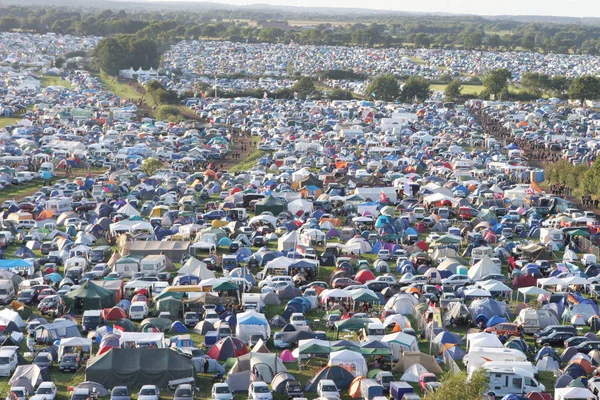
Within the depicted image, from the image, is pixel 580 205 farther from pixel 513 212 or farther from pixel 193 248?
pixel 193 248

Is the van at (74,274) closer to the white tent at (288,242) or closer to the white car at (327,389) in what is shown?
the white tent at (288,242)

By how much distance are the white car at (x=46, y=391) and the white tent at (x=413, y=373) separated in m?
4.29

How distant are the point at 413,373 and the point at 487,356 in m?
1.04

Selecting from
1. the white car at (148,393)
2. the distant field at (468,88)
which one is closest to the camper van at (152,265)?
the white car at (148,393)

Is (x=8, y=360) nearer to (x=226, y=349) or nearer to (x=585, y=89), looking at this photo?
(x=226, y=349)

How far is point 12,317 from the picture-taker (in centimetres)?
1376

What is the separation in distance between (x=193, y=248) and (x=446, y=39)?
336ft

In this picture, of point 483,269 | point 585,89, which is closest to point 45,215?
point 483,269

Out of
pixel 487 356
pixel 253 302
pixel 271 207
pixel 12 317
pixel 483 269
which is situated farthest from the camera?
pixel 271 207

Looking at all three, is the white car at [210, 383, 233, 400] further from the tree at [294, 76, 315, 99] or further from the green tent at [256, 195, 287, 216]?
the tree at [294, 76, 315, 99]

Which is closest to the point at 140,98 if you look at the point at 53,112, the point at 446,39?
the point at 53,112

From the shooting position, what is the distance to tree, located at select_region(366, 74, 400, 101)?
53.5 metres

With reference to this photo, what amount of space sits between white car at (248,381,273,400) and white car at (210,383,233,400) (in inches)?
9.9

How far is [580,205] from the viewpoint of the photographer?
978 inches
